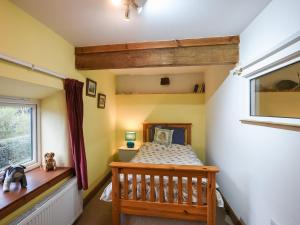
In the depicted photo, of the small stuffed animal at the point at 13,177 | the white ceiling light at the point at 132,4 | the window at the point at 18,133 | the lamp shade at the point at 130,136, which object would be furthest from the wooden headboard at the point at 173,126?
the white ceiling light at the point at 132,4

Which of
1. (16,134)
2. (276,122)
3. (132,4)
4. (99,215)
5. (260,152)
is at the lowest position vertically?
(99,215)

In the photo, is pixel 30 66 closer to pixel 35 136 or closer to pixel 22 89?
pixel 22 89

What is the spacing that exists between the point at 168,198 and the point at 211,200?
435 millimetres

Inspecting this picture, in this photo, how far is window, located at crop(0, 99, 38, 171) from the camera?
178 centimetres

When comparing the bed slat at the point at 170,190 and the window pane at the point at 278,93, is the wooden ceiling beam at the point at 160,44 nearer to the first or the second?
the window pane at the point at 278,93

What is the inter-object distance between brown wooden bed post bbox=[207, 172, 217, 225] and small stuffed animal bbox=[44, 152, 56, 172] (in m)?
1.82

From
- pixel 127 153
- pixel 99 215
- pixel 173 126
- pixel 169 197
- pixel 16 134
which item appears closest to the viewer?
pixel 169 197

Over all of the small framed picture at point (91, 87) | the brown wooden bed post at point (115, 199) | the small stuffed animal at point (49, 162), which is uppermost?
the small framed picture at point (91, 87)

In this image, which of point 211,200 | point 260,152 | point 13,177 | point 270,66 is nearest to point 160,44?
point 270,66

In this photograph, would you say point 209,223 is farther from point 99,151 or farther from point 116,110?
point 116,110

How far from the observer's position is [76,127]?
2.13 m

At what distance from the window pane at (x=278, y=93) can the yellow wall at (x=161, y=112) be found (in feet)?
7.28

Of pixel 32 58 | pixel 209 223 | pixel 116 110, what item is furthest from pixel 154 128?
pixel 32 58

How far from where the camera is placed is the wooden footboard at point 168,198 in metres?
1.70
